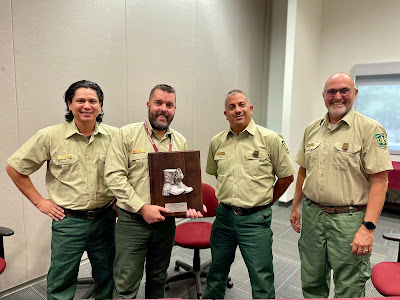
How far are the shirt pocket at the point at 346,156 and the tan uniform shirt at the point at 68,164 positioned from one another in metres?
1.38

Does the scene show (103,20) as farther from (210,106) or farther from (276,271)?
(276,271)

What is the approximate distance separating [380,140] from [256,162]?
2.28 feet

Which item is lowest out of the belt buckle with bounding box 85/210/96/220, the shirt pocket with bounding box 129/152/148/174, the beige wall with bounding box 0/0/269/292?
the belt buckle with bounding box 85/210/96/220

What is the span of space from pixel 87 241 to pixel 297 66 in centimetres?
387

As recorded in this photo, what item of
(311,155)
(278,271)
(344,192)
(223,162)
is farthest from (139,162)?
(278,271)

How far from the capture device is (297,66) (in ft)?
14.4

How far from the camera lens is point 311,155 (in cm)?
180

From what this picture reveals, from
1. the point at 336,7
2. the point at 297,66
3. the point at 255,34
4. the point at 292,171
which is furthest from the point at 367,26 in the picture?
the point at 292,171

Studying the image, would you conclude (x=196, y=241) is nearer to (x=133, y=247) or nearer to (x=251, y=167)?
(x=133, y=247)

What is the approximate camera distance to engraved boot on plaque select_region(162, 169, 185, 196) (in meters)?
1.58

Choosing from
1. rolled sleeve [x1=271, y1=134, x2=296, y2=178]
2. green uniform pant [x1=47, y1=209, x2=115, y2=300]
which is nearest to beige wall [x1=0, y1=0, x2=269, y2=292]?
green uniform pant [x1=47, y1=209, x2=115, y2=300]

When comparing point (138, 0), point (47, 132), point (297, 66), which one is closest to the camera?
point (47, 132)

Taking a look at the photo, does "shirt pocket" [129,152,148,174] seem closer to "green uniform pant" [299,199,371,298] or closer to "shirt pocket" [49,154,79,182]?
"shirt pocket" [49,154,79,182]

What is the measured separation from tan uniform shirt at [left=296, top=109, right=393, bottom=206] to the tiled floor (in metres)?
1.10
